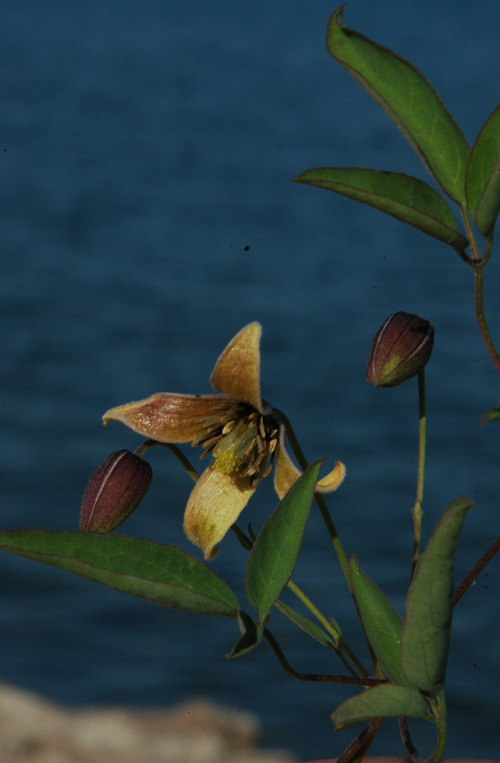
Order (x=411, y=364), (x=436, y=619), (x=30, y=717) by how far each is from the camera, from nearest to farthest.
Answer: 1. (x=436, y=619)
2. (x=411, y=364)
3. (x=30, y=717)

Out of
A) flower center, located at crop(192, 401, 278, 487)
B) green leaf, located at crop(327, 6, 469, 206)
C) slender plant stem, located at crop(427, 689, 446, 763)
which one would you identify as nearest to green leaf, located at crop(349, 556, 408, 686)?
slender plant stem, located at crop(427, 689, 446, 763)

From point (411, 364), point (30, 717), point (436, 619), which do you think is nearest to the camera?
point (436, 619)

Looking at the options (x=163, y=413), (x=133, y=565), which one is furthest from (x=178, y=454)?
(x=133, y=565)

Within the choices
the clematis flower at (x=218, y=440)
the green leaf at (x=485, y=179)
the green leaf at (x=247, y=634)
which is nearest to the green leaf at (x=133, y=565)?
the green leaf at (x=247, y=634)

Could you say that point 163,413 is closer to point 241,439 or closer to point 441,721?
point 241,439

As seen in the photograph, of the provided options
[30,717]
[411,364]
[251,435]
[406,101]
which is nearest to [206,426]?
[251,435]

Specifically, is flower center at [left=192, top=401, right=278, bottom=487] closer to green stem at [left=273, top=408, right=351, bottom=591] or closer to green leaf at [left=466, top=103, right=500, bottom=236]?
green stem at [left=273, top=408, right=351, bottom=591]

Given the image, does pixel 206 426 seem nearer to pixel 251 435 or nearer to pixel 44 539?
pixel 251 435
